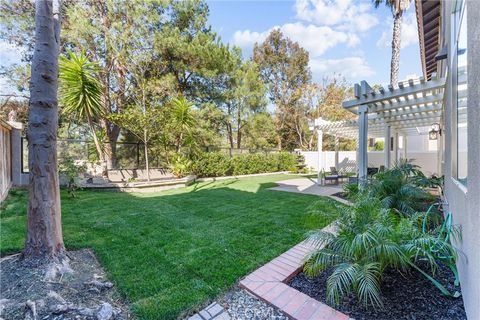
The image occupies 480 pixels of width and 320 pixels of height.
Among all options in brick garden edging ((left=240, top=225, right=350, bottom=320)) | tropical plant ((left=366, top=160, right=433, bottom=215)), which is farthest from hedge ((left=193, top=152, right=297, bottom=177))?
brick garden edging ((left=240, top=225, right=350, bottom=320))

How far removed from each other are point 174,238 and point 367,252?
3020 mm

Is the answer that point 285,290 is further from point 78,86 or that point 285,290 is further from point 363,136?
point 78,86

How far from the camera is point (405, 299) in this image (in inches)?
99.1

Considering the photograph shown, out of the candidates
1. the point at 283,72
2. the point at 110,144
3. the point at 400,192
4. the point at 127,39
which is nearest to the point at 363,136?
the point at 400,192

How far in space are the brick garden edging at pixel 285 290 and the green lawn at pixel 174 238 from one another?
0.57ft

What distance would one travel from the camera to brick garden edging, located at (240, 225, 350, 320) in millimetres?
2354

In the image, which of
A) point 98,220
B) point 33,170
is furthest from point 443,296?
point 98,220

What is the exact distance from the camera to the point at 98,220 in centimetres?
525

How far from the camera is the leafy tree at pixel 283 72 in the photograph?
23609 mm

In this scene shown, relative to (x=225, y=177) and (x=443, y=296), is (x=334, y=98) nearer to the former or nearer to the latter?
(x=225, y=177)

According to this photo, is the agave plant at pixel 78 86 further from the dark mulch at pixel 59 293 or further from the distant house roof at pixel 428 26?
the distant house roof at pixel 428 26

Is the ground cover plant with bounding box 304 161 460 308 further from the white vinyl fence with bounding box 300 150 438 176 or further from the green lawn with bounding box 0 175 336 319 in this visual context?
the white vinyl fence with bounding box 300 150 438 176

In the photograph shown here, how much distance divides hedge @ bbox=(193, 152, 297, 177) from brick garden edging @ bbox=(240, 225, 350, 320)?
9.53 m

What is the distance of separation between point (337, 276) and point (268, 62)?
24687 mm
